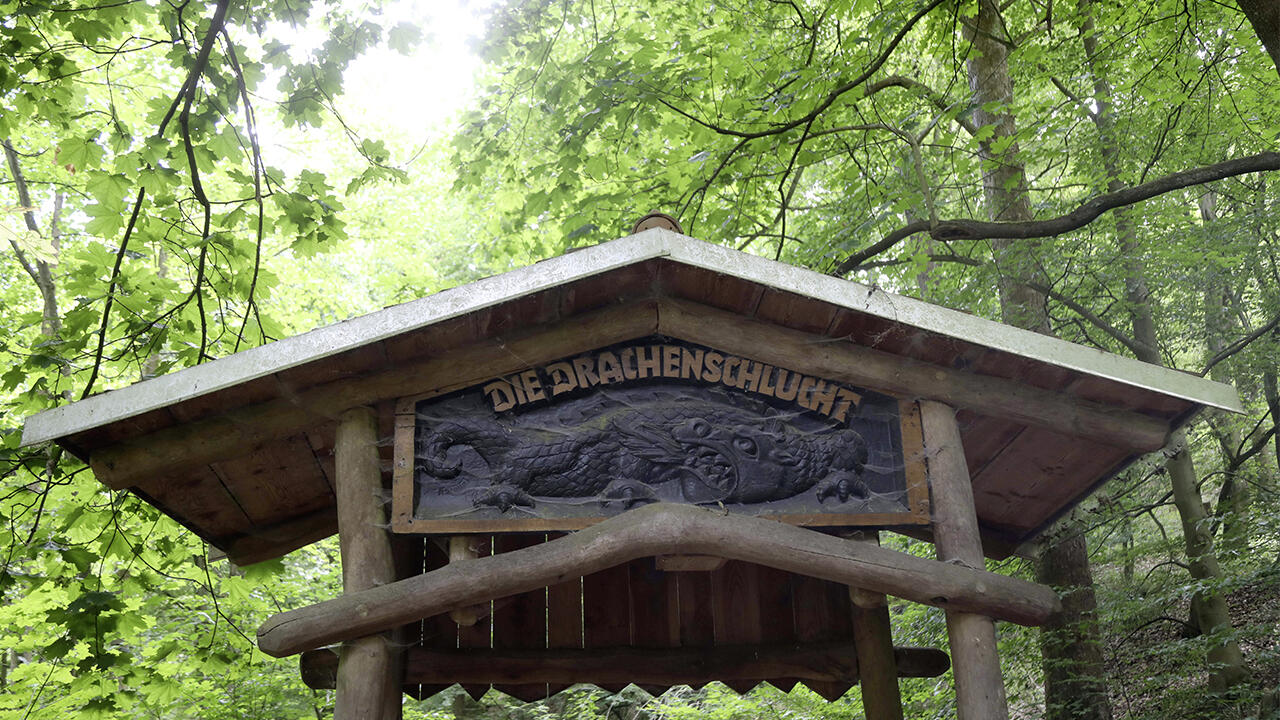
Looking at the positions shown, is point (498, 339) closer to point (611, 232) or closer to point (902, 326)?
point (902, 326)

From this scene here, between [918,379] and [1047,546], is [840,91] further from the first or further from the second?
[1047,546]

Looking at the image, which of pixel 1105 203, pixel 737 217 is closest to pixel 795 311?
pixel 1105 203

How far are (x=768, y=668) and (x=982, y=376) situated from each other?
7.76 feet

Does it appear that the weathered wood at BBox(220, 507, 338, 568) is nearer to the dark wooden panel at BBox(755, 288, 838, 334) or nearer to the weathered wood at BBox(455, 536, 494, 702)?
the weathered wood at BBox(455, 536, 494, 702)

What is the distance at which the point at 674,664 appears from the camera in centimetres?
544

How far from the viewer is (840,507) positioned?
377 cm

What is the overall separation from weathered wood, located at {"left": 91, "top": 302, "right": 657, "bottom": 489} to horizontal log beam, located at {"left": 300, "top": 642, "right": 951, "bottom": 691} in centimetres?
206

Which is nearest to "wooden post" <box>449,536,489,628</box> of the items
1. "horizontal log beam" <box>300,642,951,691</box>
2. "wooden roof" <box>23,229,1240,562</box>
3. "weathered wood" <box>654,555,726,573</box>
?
"wooden roof" <box>23,229,1240,562</box>

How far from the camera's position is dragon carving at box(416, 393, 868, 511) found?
3715 millimetres

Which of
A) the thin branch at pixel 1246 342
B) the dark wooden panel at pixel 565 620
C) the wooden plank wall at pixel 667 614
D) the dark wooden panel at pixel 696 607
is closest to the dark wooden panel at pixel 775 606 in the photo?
the wooden plank wall at pixel 667 614

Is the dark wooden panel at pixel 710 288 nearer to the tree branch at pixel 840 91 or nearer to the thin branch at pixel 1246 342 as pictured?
the tree branch at pixel 840 91

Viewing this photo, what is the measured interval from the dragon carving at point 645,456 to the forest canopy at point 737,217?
4.87 feet

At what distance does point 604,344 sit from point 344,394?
3.39 feet

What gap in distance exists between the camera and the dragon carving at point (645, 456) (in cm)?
371
